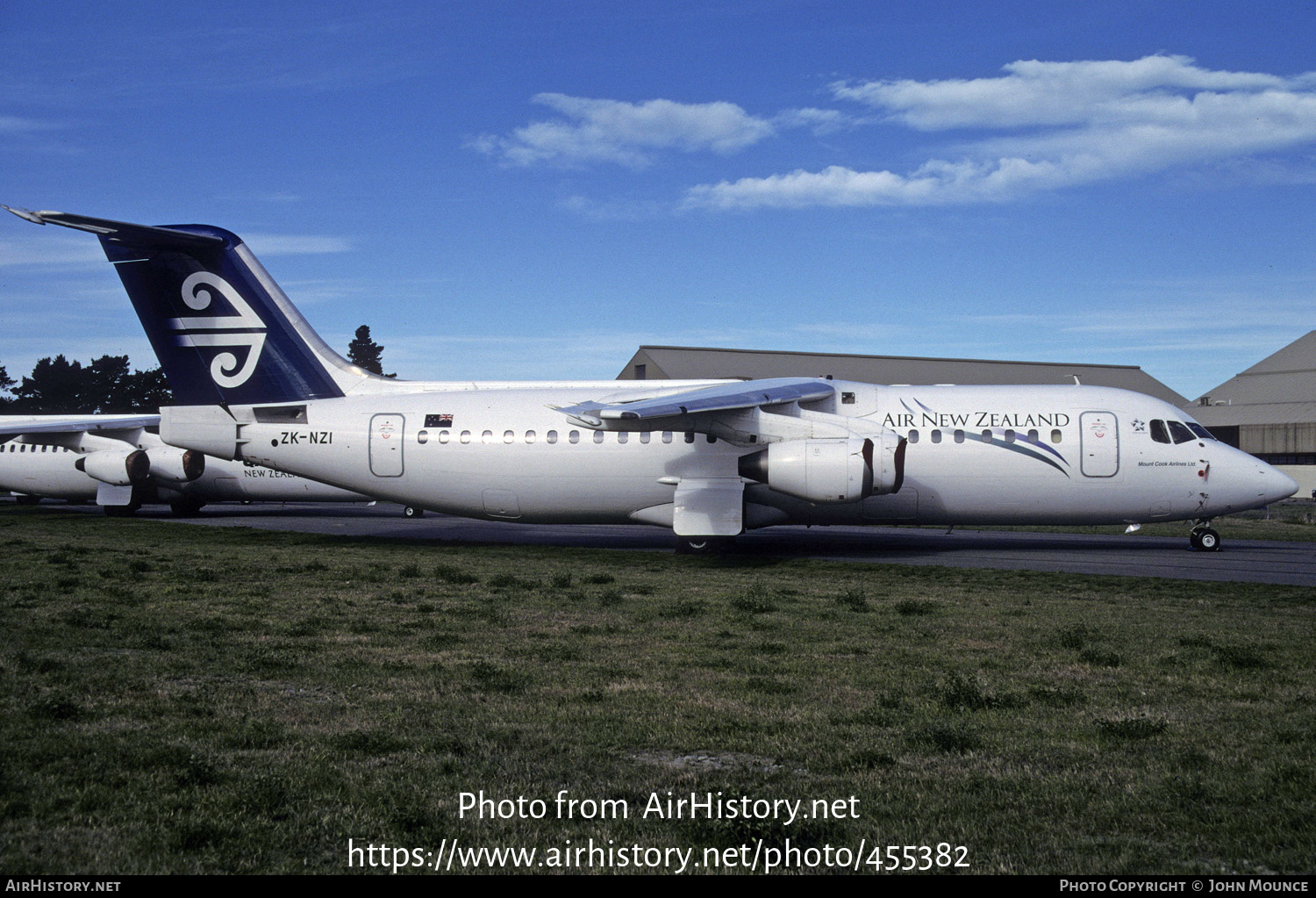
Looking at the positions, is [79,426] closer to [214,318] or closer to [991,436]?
[214,318]

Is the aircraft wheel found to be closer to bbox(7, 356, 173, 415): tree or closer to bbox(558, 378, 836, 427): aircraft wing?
bbox(558, 378, 836, 427): aircraft wing

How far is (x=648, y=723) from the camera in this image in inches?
285

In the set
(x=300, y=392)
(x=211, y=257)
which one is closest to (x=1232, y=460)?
(x=300, y=392)

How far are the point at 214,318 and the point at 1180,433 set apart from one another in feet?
74.4

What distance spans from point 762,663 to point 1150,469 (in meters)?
15.8

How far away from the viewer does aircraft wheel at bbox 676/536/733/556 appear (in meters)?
22.3

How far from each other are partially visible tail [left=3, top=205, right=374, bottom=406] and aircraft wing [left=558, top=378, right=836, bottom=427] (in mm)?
7771

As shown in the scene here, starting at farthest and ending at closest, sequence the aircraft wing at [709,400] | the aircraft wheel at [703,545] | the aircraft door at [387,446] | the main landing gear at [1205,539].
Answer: the aircraft door at [387,446] → the aircraft wheel at [703,545] → the main landing gear at [1205,539] → the aircraft wing at [709,400]

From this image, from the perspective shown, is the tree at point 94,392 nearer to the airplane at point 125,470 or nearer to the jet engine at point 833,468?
the airplane at point 125,470

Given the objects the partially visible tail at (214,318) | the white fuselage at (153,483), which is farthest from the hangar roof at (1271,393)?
the partially visible tail at (214,318)

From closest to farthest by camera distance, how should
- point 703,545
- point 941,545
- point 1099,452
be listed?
point 1099,452
point 703,545
point 941,545

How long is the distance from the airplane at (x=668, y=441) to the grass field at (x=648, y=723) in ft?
23.7

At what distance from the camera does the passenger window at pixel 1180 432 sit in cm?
2173

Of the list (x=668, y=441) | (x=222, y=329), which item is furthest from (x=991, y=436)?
(x=222, y=329)
